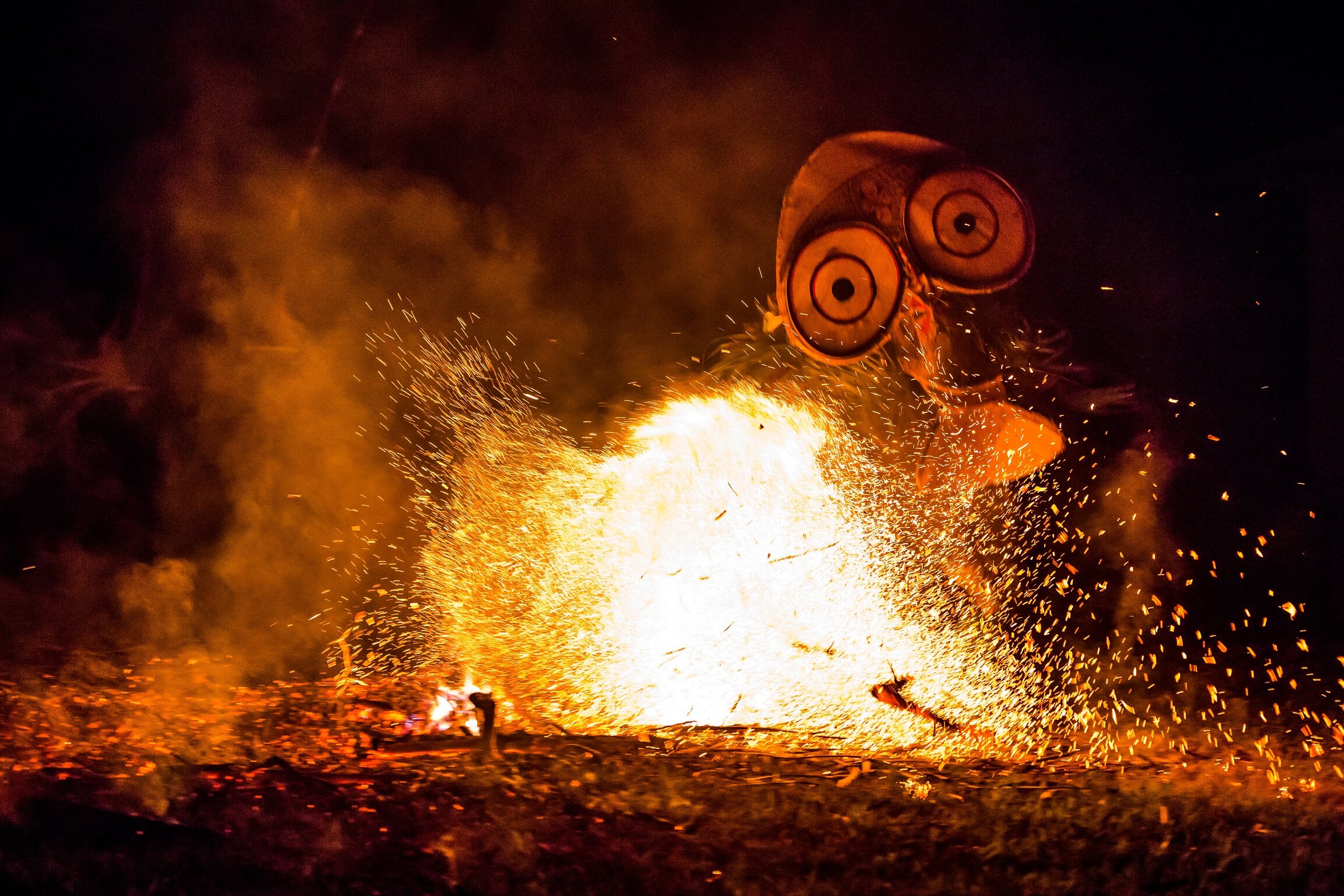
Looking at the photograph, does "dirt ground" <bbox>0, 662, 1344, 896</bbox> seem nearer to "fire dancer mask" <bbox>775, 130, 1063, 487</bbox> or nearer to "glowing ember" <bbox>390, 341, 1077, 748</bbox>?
"glowing ember" <bbox>390, 341, 1077, 748</bbox>

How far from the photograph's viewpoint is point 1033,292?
333 cm

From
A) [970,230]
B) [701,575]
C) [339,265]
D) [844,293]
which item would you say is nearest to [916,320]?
[844,293]

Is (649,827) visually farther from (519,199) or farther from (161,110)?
(161,110)

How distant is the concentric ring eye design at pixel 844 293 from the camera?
3.21 meters

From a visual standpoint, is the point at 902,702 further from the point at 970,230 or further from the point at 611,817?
the point at 970,230

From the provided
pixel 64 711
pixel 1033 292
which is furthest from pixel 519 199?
pixel 64 711

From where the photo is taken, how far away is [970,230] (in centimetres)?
329

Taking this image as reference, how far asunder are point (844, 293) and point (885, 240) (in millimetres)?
291

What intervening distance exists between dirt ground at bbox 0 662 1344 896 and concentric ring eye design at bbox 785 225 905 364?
1.57m

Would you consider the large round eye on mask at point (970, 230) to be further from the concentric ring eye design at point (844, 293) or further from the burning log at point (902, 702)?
the burning log at point (902, 702)

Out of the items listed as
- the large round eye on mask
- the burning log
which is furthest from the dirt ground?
the large round eye on mask

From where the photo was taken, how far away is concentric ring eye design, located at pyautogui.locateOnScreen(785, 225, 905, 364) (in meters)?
3.21

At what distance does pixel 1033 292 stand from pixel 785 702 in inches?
77.5

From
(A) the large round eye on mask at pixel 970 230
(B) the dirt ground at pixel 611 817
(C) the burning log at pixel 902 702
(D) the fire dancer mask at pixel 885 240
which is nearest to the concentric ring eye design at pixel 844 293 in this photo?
(D) the fire dancer mask at pixel 885 240
